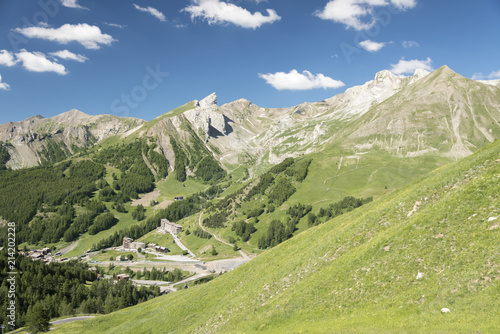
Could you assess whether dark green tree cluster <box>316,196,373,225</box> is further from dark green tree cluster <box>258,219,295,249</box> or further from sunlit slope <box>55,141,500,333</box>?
sunlit slope <box>55,141,500,333</box>

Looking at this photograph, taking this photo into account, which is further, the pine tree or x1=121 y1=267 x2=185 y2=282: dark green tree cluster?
x1=121 y1=267 x2=185 y2=282: dark green tree cluster

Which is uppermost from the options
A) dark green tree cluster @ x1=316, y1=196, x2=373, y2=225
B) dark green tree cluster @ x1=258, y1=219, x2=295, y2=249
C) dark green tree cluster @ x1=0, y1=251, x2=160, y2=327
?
dark green tree cluster @ x1=0, y1=251, x2=160, y2=327

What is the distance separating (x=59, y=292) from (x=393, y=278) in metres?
140

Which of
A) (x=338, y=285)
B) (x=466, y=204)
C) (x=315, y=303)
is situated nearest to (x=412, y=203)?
(x=466, y=204)

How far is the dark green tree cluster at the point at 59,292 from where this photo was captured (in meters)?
107

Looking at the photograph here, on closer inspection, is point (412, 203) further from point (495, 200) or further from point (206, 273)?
point (206, 273)

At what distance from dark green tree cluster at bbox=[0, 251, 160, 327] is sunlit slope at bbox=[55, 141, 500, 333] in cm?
7641

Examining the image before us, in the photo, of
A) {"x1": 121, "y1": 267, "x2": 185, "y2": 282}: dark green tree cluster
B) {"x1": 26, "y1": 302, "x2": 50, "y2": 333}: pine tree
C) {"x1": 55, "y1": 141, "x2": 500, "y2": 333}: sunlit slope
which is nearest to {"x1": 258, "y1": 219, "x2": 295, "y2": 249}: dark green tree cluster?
{"x1": 121, "y1": 267, "x2": 185, "y2": 282}: dark green tree cluster

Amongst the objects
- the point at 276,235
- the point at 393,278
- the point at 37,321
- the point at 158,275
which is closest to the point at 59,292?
the point at 158,275

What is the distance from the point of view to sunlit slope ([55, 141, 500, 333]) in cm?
2277

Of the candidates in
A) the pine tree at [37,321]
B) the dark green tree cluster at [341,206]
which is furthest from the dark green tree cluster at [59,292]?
the dark green tree cluster at [341,206]

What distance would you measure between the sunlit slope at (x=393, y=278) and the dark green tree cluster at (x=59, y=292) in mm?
76408

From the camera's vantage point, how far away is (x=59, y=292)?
118m

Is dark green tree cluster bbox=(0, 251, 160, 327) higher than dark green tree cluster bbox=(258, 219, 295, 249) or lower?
higher
